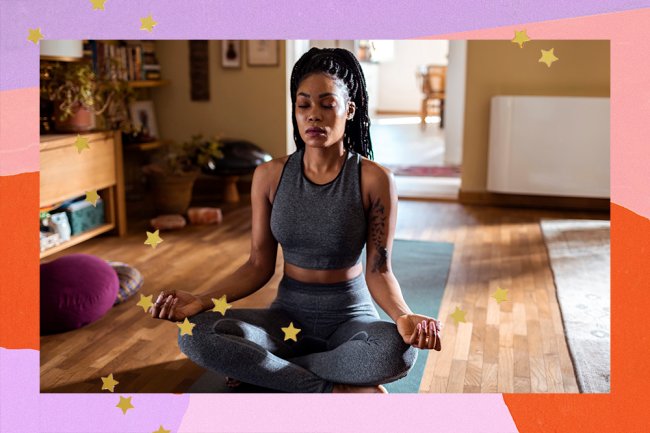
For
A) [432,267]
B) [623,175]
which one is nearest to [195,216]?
[432,267]

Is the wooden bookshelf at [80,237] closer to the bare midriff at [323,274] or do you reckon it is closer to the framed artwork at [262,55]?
the framed artwork at [262,55]

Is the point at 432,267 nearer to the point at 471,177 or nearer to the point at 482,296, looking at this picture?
the point at 482,296

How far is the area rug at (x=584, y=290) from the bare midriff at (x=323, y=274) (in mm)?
727

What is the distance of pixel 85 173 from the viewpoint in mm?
3426

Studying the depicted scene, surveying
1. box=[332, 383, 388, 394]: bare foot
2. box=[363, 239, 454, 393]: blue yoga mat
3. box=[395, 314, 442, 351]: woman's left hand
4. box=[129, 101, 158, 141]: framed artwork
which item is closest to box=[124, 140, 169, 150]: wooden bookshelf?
box=[129, 101, 158, 141]: framed artwork

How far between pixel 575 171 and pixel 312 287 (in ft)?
10.6

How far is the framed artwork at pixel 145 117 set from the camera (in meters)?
4.38

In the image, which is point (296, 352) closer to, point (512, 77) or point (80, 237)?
point (80, 237)

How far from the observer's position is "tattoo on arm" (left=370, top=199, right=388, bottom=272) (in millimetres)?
1521

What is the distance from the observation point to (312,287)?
161 cm

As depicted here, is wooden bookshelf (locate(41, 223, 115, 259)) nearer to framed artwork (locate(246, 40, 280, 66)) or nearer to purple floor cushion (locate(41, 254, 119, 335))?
purple floor cushion (locate(41, 254, 119, 335))

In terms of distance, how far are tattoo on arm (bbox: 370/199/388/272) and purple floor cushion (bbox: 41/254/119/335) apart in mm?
1159

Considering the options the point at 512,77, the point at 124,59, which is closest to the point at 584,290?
the point at 512,77

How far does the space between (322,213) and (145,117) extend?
3.23 metres
